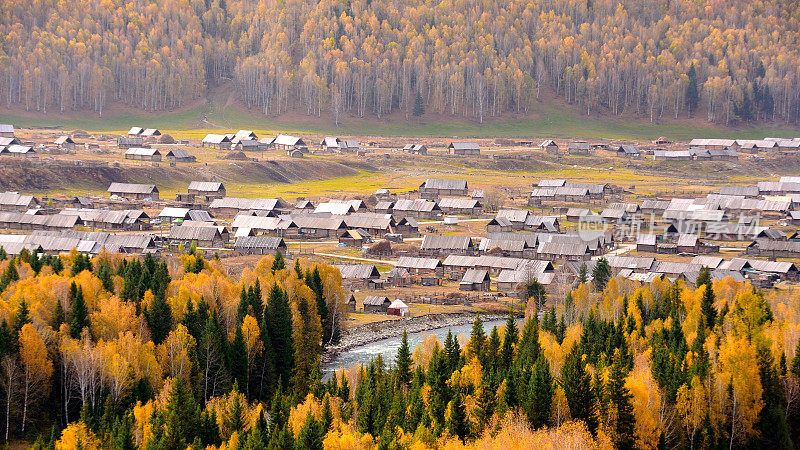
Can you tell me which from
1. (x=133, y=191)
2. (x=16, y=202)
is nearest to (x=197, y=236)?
(x=16, y=202)

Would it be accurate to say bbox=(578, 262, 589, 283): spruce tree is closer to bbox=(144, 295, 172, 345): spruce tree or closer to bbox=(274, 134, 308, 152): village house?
bbox=(144, 295, 172, 345): spruce tree

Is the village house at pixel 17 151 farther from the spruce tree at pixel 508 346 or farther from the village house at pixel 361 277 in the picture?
the spruce tree at pixel 508 346

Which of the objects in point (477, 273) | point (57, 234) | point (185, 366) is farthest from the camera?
point (57, 234)

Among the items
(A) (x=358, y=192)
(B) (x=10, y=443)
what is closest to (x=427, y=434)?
(B) (x=10, y=443)

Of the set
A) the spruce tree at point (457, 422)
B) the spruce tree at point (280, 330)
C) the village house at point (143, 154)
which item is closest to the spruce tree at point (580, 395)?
the spruce tree at point (457, 422)

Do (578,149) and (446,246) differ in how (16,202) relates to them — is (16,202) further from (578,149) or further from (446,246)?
(578,149)

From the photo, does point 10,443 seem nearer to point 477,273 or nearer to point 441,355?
point 441,355

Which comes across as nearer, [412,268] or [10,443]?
[10,443]
